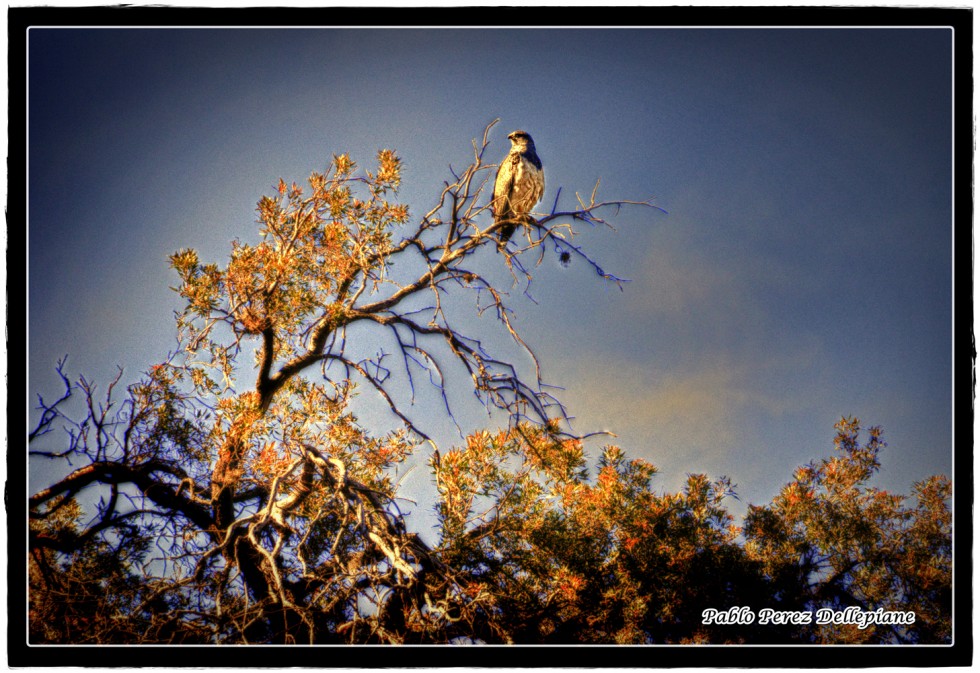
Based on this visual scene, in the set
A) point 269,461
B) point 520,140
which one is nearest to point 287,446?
point 269,461

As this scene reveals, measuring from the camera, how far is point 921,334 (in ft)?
8.09

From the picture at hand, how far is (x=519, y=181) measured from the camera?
2.51 metres

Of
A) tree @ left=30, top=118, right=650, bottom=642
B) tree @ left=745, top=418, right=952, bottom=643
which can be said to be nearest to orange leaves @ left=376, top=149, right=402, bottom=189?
tree @ left=30, top=118, right=650, bottom=642

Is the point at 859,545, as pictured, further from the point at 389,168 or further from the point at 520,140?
the point at 389,168

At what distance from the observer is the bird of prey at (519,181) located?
250 centimetres

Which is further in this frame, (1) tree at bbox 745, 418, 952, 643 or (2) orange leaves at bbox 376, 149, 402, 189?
(2) orange leaves at bbox 376, 149, 402, 189

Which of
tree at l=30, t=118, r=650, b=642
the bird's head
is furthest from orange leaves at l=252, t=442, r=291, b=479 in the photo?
the bird's head

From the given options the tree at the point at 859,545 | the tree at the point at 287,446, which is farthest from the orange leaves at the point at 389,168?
the tree at the point at 859,545

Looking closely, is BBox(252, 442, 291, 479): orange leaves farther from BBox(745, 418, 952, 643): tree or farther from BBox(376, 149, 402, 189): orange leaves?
BBox(745, 418, 952, 643): tree

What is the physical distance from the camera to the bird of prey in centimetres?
250

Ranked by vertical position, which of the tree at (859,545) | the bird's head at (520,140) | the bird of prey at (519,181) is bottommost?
the tree at (859,545)

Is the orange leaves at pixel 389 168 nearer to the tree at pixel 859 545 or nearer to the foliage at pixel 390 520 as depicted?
the foliage at pixel 390 520

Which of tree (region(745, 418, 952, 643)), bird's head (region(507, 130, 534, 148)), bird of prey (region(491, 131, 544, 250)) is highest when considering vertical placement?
bird's head (region(507, 130, 534, 148))

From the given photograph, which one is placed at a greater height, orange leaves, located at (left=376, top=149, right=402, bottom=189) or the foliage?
orange leaves, located at (left=376, top=149, right=402, bottom=189)
